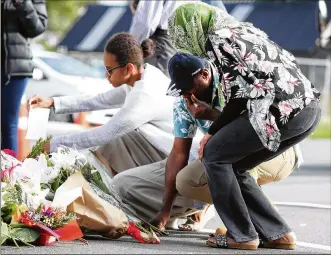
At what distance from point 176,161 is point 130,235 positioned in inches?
22.4

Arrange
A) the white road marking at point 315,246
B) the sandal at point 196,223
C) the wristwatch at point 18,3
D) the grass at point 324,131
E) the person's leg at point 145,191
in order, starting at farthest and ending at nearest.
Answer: the grass at point 324,131 → the wristwatch at point 18,3 → the sandal at point 196,223 → the person's leg at point 145,191 → the white road marking at point 315,246

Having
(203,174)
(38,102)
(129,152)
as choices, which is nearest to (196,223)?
(129,152)

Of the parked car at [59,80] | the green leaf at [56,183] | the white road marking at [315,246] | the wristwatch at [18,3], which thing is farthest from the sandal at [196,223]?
the parked car at [59,80]

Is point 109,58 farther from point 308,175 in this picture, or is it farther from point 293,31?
point 293,31

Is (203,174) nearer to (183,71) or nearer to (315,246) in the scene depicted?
(183,71)

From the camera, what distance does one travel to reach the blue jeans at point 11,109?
9633mm

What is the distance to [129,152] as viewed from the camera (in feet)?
→ 24.3

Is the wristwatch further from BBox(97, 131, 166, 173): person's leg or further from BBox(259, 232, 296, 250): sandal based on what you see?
BBox(259, 232, 296, 250): sandal

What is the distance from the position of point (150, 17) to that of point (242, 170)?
2922 millimetres

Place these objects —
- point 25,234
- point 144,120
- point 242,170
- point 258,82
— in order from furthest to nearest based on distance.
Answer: point 144,120
point 242,170
point 25,234
point 258,82

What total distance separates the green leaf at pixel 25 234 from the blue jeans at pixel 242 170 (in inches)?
38.3

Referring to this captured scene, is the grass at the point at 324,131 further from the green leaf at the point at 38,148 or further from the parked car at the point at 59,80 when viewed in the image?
the green leaf at the point at 38,148

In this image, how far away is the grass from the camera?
2242 cm

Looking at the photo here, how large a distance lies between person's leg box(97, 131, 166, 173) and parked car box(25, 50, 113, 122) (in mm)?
9664
